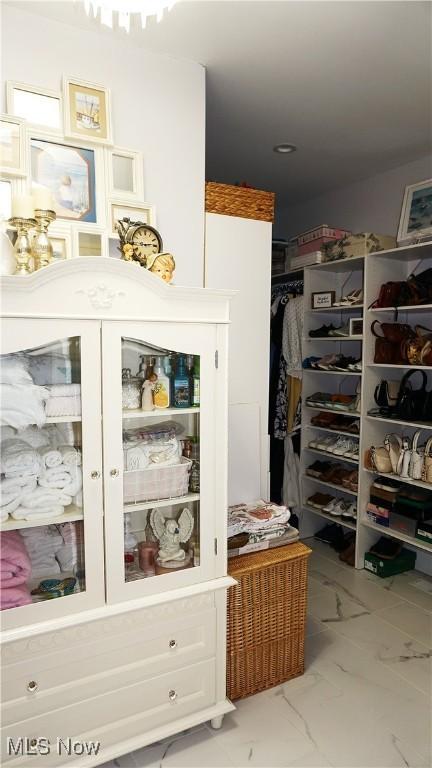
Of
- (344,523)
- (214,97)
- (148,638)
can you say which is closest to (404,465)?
(344,523)

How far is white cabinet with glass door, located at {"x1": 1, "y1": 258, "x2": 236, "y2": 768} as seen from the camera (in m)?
1.54

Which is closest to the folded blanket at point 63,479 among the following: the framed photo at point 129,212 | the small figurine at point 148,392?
the small figurine at point 148,392

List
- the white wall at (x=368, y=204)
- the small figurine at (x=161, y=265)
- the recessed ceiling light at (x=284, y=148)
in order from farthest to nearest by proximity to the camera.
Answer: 1. the white wall at (x=368, y=204)
2. the recessed ceiling light at (x=284, y=148)
3. the small figurine at (x=161, y=265)

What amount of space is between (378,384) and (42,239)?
93.7 inches

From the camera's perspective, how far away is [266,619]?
212 centimetres

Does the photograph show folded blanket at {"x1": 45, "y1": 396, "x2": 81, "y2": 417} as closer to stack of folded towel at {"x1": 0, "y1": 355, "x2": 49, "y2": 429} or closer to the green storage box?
stack of folded towel at {"x1": 0, "y1": 355, "x2": 49, "y2": 429}

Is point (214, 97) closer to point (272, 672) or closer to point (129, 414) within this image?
point (129, 414)

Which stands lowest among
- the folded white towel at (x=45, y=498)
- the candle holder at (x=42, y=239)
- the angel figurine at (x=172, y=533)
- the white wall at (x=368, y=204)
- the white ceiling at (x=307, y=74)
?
the angel figurine at (x=172, y=533)

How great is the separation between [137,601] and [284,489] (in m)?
2.41

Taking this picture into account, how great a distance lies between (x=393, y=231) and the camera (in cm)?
352

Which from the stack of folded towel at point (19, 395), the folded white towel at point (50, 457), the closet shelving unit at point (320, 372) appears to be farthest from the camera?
the closet shelving unit at point (320, 372)

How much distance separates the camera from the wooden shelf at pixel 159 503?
172 centimetres

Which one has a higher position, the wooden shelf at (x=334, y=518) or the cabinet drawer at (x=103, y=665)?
the cabinet drawer at (x=103, y=665)

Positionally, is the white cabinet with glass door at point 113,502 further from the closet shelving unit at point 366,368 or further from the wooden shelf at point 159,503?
the closet shelving unit at point 366,368
